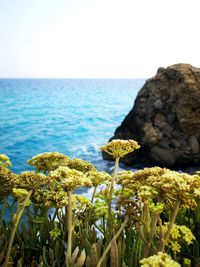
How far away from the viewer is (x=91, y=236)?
3219 millimetres

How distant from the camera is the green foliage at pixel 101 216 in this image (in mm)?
2318

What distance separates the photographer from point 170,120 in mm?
15367

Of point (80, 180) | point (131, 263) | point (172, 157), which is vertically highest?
point (80, 180)

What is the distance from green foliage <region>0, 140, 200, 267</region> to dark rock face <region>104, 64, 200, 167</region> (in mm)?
11419

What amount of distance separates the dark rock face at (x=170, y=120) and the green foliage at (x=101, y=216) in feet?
37.5

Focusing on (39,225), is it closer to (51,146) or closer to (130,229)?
(130,229)

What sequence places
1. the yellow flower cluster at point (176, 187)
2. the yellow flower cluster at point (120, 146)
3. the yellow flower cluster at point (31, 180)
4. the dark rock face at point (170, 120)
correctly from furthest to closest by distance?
1. the dark rock face at point (170, 120)
2. the yellow flower cluster at point (120, 146)
3. the yellow flower cluster at point (31, 180)
4. the yellow flower cluster at point (176, 187)

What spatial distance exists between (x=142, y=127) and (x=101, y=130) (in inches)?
920

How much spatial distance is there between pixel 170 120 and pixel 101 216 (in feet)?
41.0

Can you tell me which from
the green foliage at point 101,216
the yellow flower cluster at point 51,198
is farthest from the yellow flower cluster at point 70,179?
the yellow flower cluster at point 51,198

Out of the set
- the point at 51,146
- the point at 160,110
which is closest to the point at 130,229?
the point at 160,110

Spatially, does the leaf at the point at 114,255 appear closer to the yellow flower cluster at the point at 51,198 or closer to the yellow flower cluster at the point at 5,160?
the yellow flower cluster at the point at 51,198

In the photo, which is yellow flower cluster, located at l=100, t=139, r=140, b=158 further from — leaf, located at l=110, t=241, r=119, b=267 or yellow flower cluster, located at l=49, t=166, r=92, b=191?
leaf, located at l=110, t=241, r=119, b=267

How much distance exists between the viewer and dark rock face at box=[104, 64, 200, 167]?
14734 mm
